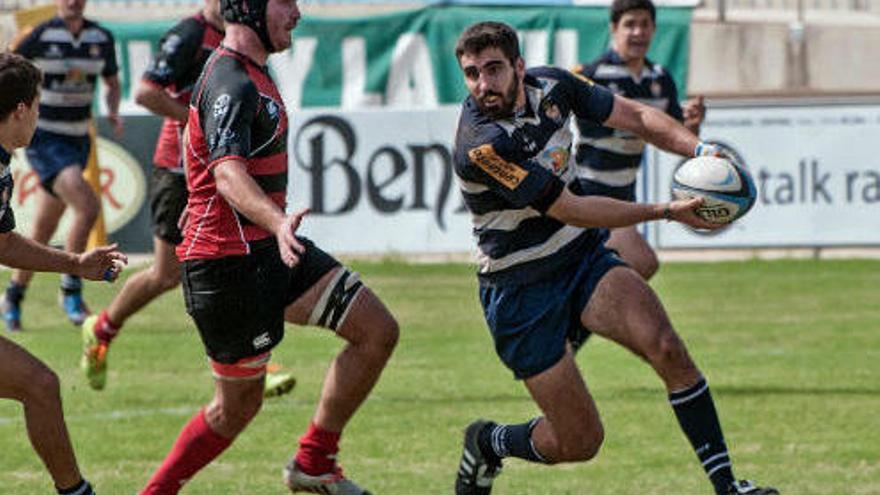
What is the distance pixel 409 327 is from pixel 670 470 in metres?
5.83

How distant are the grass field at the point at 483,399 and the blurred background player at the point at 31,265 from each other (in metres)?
1.36

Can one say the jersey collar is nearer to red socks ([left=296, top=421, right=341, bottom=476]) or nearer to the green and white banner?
red socks ([left=296, top=421, right=341, bottom=476])

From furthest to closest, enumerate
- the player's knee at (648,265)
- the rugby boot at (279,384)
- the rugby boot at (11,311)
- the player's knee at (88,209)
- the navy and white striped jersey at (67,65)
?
1. the rugby boot at (11,311)
2. the navy and white striped jersey at (67,65)
3. the player's knee at (88,209)
4. the player's knee at (648,265)
5. the rugby boot at (279,384)

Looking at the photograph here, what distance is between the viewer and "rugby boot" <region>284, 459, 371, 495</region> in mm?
8336

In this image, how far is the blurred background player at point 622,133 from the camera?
11.5 metres

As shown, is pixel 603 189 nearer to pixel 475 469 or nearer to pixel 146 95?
pixel 146 95

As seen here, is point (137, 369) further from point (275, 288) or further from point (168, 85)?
point (275, 288)

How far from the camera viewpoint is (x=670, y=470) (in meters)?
9.35

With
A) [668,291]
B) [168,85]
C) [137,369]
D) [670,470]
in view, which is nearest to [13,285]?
[137,369]

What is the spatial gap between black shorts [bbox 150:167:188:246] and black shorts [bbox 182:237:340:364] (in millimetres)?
3656

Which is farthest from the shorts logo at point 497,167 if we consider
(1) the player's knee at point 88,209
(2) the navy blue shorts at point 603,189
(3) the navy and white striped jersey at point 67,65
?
(3) the navy and white striped jersey at point 67,65

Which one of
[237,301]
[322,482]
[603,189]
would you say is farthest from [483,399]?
[237,301]

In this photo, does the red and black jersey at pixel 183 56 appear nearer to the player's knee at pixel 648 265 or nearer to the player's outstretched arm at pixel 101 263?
the player's knee at pixel 648 265

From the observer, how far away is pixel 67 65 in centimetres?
1458
